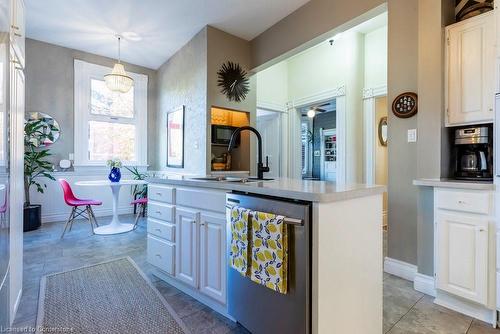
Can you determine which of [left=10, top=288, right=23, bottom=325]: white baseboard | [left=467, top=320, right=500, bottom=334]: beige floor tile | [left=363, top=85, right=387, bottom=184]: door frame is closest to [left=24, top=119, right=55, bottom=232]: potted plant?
[left=10, top=288, right=23, bottom=325]: white baseboard

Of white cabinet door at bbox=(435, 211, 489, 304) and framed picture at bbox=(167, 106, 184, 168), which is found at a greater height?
framed picture at bbox=(167, 106, 184, 168)

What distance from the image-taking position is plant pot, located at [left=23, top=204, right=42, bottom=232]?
377cm

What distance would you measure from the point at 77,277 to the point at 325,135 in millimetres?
6753

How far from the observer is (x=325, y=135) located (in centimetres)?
756

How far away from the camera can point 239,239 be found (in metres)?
1.46

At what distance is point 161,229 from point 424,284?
2.23 metres

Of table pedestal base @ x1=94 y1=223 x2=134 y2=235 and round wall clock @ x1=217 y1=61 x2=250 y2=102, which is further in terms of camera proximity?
round wall clock @ x1=217 y1=61 x2=250 y2=102

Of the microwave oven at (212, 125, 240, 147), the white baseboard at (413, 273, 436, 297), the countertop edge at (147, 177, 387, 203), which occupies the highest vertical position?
the microwave oven at (212, 125, 240, 147)

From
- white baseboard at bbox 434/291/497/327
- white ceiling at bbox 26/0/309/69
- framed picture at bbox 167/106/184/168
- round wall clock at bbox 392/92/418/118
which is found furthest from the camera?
framed picture at bbox 167/106/184/168

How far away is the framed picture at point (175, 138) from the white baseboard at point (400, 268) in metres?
3.32

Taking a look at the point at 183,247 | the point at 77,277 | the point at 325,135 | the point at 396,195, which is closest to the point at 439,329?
the point at 396,195

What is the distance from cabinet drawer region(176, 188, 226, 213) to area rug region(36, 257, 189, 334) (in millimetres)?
759

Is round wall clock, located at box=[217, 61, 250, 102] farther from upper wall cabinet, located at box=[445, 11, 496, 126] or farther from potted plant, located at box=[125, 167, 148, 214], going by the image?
upper wall cabinet, located at box=[445, 11, 496, 126]

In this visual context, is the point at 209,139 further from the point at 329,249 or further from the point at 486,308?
the point at 486,308
